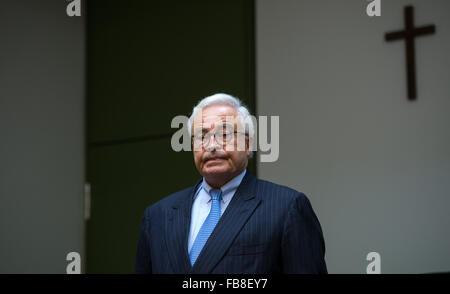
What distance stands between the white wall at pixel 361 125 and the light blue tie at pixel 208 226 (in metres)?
1.88

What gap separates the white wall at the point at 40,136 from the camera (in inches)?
191

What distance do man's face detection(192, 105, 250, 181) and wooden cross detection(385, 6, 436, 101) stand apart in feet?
6.24

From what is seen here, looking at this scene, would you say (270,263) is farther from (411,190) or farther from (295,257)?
(411,190)

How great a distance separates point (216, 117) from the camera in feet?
7.82

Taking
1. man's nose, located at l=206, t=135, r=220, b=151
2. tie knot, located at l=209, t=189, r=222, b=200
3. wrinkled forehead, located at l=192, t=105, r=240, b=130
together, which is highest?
wrinkled forehead, located at l=192, t=105, r=240, b=130

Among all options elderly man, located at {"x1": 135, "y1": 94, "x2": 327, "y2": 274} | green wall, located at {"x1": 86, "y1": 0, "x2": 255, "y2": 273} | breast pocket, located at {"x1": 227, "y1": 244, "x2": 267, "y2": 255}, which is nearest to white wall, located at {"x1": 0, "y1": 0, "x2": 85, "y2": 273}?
green wall, located at {"x1": 86, "y1": 0, "x2": 255, "y2": 273}

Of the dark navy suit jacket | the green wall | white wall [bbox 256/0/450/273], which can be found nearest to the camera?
the dark navy suit jacket

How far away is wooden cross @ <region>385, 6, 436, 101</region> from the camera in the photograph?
13.0 ft

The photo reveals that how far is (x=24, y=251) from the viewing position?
16.0 ft

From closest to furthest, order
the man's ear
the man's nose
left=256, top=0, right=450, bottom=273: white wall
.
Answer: the man's nose → the man's ear → left=256, top=0, right=450, bottom=273: white wall

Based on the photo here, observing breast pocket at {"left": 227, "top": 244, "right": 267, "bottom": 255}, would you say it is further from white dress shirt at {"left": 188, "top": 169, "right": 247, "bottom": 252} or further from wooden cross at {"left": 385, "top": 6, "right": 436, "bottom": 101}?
wooden cross at {"left": 385, "top": 6, "right": 436, "bottom": 101}
